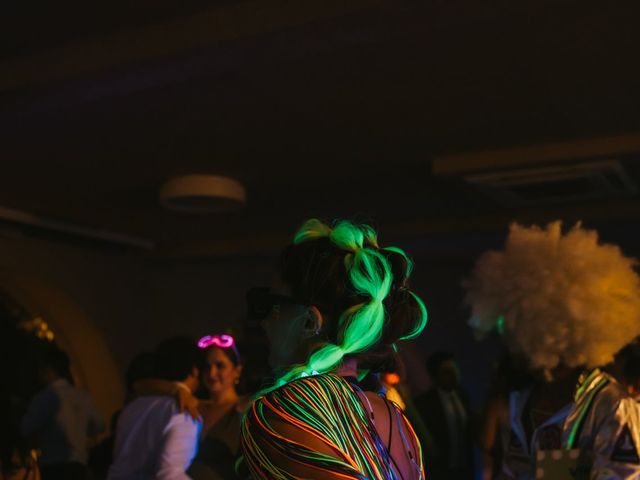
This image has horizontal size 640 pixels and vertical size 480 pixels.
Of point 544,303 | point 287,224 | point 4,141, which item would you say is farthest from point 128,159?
point 544,303

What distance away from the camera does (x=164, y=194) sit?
17.5ft

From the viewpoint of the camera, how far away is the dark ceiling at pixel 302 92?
304 cm

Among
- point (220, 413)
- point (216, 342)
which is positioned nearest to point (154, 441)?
point (220, 413)

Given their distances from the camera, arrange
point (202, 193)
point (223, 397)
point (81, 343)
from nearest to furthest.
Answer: point (223, 397) → point (202, 193) → point (81, 343)

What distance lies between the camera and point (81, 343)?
7.91m

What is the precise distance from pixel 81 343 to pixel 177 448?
518 cm

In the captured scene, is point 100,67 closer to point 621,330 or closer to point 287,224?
point 621,330

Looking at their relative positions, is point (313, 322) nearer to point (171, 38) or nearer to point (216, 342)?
point (171, 38)

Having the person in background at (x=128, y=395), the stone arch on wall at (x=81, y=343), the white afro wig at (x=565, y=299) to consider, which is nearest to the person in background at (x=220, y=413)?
the person in background at (x=128, y=395)

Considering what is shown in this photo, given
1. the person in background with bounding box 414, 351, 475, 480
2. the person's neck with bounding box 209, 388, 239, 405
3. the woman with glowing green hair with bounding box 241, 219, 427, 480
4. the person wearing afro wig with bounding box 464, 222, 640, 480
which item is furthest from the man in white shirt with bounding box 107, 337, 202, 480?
the person in background with bounding box 414, 351, 475, 480

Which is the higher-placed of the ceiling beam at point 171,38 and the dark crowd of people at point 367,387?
the ceiling beam at point 171,38

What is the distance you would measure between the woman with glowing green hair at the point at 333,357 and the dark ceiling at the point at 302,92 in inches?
65.4

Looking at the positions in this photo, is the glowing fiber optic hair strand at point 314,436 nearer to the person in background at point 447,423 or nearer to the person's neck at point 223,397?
the person's neck at point 223,397

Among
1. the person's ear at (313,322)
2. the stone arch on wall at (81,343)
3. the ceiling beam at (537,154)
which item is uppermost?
the ceiling beam at (537,154)
